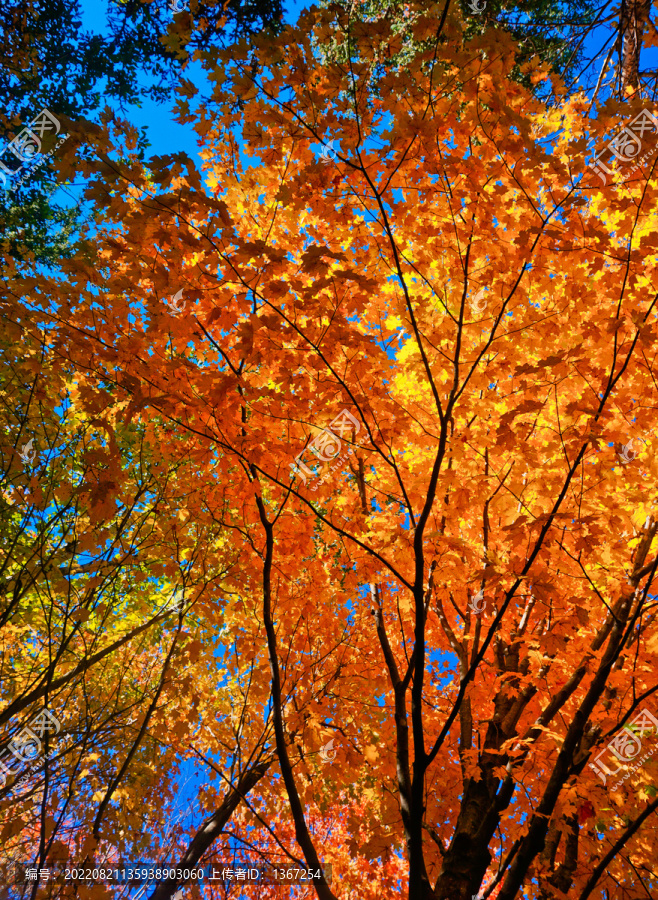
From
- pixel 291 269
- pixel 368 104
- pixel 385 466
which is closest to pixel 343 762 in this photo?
pixel 385 466

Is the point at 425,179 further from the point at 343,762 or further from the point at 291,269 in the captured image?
the point at 343,762

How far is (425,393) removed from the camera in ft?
14.5

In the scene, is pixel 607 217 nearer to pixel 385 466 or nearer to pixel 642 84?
pixel 642 84

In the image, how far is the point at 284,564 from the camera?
12.4 ft

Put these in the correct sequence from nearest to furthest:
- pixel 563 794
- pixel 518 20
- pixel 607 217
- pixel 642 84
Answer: pixel 563 794
pixel 642 84
pixel 607 217
pixel 518 20

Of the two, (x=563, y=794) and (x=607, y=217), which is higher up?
(x=607, y=217)

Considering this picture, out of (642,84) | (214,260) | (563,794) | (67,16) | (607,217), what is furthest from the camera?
(67,16)

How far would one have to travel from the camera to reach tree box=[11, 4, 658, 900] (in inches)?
101

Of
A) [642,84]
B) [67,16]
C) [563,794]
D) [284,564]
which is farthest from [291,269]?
[67,16]

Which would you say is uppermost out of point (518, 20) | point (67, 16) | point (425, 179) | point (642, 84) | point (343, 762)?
point (67, 16)

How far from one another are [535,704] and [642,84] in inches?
223

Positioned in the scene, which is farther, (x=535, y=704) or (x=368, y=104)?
(x=535, y=704)

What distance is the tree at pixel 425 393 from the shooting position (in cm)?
257

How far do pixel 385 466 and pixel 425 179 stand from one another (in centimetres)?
242
